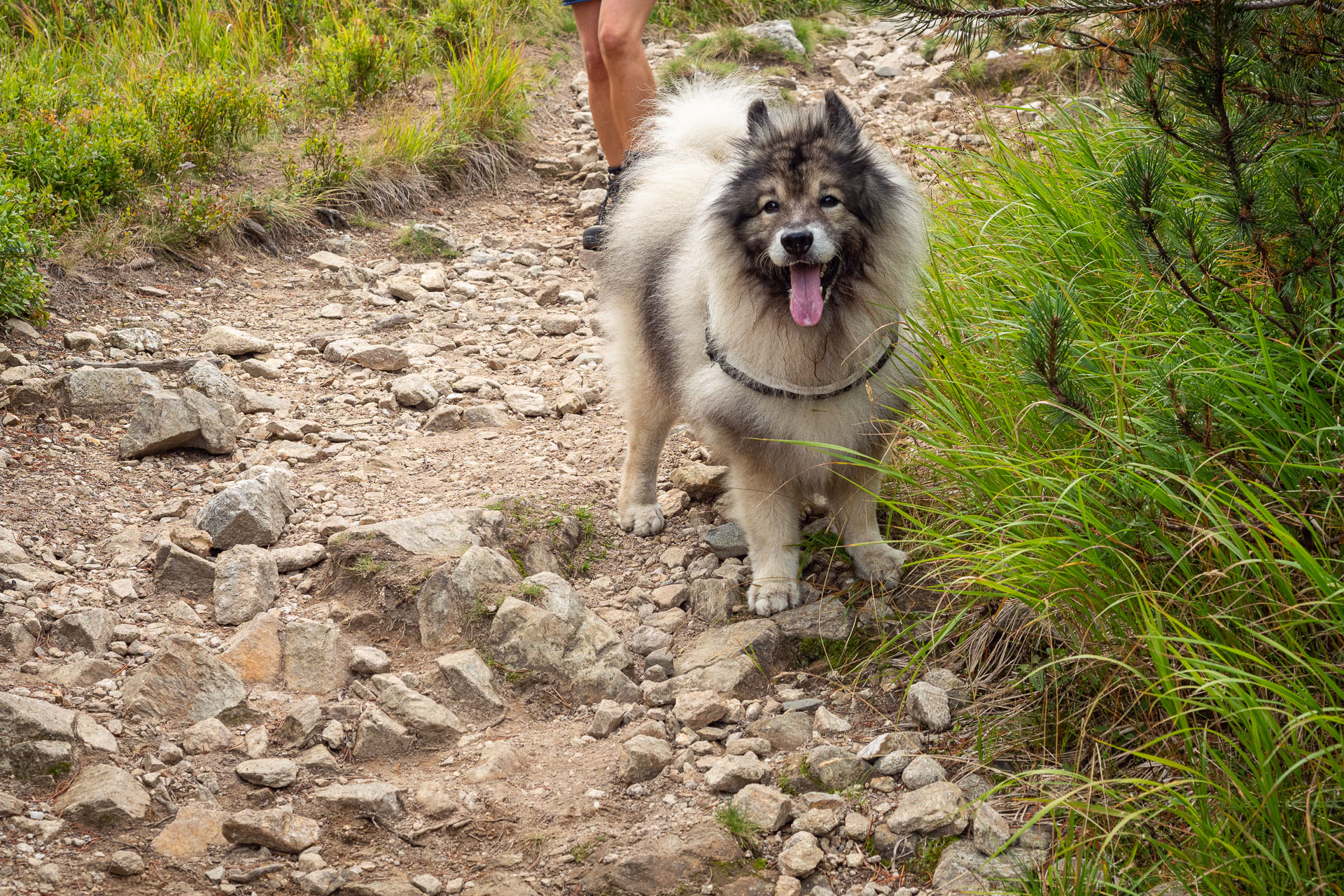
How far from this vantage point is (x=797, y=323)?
304 cm

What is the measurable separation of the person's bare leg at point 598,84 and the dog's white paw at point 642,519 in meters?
2.47

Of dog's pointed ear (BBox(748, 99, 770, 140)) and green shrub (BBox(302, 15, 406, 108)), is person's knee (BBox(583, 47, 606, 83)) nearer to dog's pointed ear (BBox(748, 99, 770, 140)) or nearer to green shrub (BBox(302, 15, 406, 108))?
green shrub (BBox(302, 15, 406, 108))

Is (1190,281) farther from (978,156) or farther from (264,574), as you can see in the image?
(264,574)

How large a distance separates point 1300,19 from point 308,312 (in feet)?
14.7

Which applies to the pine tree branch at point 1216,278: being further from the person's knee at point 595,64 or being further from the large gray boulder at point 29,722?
the person's knee at point 595,64

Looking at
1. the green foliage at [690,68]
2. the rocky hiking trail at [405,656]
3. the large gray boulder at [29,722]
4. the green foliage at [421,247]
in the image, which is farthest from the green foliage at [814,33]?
the large gray boulder at [29,722]

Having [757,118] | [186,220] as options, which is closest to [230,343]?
[186,220]

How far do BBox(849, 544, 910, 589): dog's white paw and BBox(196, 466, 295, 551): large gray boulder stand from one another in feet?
6.28

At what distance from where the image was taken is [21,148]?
5246 millimetres

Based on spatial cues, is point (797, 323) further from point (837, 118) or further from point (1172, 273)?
point (1172, 273)

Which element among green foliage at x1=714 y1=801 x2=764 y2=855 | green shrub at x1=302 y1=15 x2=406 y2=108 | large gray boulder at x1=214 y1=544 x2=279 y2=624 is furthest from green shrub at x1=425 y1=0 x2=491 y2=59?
green foliage at x1=714 y1=801 x2=764 y2=855

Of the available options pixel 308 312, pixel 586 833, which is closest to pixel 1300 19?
pixel 586 833

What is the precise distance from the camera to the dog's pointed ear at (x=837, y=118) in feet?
10.2

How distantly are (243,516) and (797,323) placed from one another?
6.24ft
